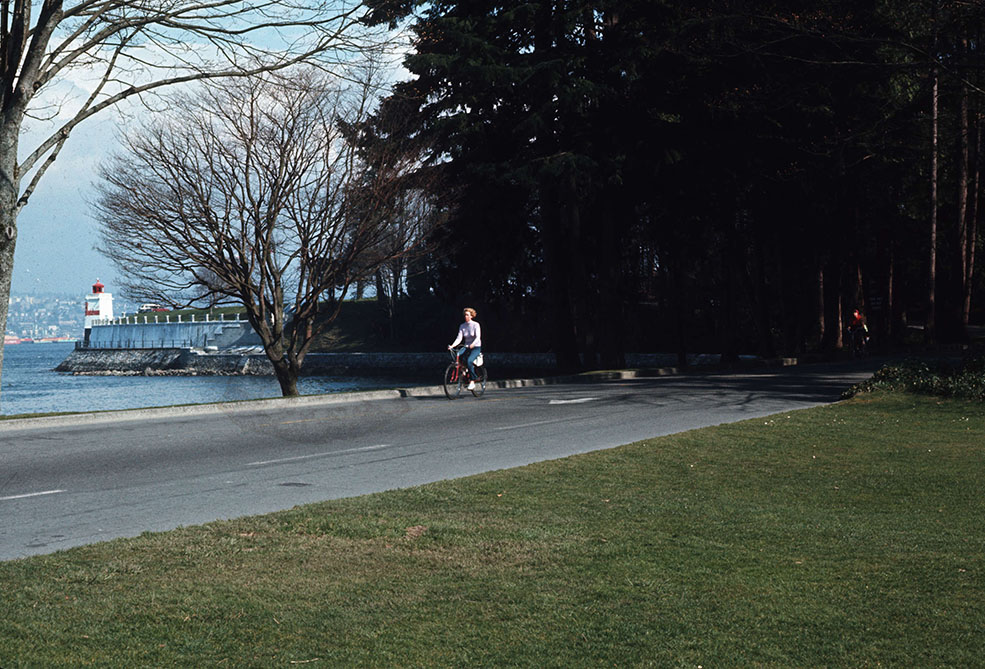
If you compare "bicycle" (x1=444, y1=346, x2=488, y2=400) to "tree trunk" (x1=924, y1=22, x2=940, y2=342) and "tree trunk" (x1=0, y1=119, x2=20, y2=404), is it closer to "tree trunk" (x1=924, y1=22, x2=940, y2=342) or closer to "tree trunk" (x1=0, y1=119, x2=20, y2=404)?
"tree trunk" (x1=0, y1=119, x2=20, y2=404)

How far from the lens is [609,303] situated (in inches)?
1417

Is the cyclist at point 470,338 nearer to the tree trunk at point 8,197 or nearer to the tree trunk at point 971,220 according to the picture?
the tree trunk at point 8,197

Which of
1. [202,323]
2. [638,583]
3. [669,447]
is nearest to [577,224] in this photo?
[669,447]

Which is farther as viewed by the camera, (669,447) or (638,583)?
(669,447)

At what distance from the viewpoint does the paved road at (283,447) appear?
893cm

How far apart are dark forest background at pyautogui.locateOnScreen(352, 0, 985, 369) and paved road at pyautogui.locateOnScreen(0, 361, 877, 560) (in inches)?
382

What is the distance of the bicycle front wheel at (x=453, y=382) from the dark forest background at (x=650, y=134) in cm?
775

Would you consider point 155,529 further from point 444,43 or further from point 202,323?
point 202,323

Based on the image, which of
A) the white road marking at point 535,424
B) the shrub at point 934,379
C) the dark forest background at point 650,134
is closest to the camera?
the white road marking at point 535,424

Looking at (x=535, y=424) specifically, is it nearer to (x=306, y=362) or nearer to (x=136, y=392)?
(x=136, y=392)

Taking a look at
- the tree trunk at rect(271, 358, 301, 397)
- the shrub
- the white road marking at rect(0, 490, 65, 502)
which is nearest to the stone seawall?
the tree trunk at rect(271, 358, 301, 397)

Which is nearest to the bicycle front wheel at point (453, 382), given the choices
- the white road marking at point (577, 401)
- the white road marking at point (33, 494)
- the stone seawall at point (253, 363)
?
the white road marking at point (577, 401)

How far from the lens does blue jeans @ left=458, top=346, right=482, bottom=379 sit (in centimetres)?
2245

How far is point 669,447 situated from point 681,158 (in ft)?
75.2
